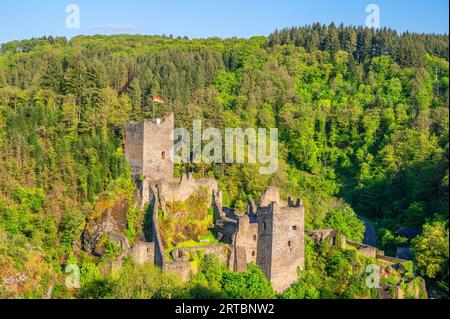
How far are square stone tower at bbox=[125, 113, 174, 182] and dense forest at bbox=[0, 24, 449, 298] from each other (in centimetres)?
80

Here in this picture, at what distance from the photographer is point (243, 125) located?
Result: 47906mm

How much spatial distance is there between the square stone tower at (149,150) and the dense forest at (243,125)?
2.63ft

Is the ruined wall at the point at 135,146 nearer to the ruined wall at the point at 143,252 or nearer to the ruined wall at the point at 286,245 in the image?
the ruined wall at the point at 143,252

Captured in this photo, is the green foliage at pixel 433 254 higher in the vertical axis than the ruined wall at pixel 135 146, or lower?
lower

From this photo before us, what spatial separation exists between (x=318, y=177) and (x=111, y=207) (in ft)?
76.5

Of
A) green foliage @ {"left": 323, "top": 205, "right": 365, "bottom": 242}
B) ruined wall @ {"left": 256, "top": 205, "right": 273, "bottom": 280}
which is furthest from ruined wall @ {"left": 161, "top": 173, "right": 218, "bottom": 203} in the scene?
green foliage @ {"left": 323, "top": 205, "right": 365, "bottom": 242}

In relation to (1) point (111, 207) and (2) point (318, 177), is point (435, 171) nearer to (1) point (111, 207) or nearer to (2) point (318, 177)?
(2) point (318, 177)

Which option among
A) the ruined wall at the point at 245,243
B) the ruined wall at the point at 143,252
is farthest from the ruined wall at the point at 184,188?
the ruined wall at the point at 245,243

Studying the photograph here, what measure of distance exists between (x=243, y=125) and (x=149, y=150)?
15127 mm

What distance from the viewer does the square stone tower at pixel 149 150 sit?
3378 cm

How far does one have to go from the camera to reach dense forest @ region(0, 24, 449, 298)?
28922mm

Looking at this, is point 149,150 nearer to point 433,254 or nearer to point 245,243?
point 245,243

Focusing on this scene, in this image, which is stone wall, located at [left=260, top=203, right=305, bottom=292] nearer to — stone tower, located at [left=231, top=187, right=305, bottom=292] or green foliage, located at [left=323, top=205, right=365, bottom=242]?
stone tower, located at [left=231, top=187, right=305, bottom=292]
